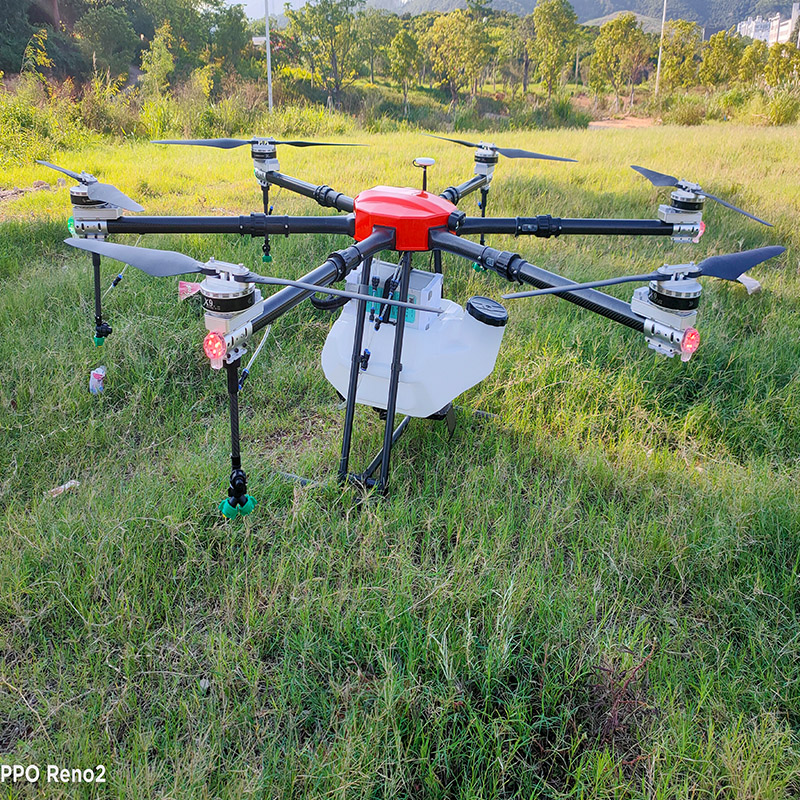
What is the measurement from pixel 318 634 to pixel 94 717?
611 mm

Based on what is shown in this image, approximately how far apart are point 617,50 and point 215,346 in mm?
36512

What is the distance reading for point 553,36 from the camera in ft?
105

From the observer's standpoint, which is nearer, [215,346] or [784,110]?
[215,346]

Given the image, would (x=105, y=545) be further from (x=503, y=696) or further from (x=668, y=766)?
(x=668, y=766)

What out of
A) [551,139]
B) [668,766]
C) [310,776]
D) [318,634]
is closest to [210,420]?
[318,634]

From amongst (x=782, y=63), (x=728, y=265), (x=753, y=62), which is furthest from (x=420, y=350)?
(x=753, y=62)

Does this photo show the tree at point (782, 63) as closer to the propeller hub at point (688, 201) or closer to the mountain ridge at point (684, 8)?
the propeller hub at point (688, 201)

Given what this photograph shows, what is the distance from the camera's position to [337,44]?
28.6 meters

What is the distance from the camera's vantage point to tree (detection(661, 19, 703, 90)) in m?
30.8

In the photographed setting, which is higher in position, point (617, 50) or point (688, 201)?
point (617, 50)

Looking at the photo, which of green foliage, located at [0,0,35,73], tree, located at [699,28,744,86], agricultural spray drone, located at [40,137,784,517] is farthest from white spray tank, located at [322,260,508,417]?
tree, located at [699,28,744,86]

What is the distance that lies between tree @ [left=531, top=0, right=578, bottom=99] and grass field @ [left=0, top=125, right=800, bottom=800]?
32.3m

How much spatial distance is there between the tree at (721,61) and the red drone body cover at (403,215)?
32.9 metres

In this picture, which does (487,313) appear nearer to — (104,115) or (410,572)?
(410,572)
